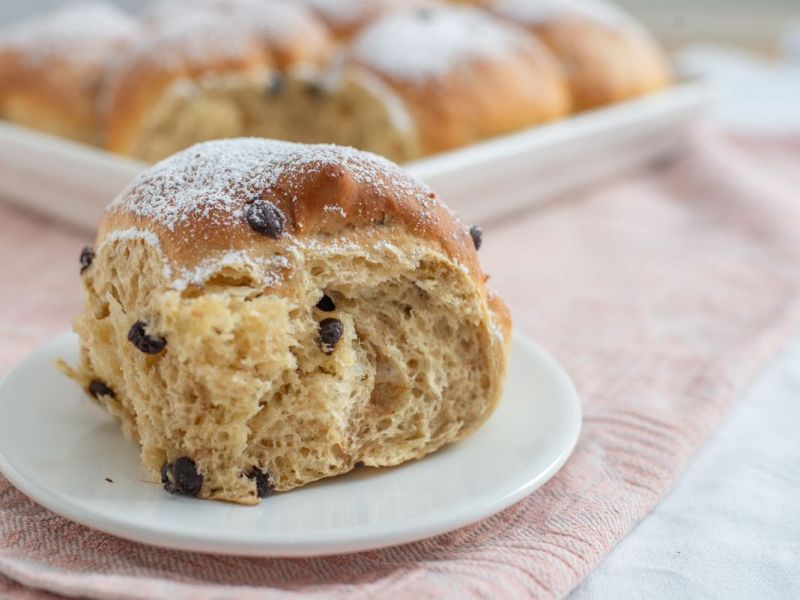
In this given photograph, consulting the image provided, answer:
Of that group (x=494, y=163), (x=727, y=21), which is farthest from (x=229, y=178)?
(x=727, y=21)

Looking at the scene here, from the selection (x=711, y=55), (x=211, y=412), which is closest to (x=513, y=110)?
(x=211, y=412)

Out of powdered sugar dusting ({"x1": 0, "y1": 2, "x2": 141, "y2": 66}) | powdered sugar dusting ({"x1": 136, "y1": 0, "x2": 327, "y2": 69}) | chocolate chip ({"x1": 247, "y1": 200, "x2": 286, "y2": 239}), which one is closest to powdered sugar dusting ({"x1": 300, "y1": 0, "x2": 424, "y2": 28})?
powdered sugar dusting ({"x1": 136, "y1": 0, "x2": 327, "y2": 69})

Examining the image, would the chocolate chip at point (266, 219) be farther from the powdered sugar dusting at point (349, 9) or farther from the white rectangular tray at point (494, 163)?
the powdered sugar dusting at point (349, 9)

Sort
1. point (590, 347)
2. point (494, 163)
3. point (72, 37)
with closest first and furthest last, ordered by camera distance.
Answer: point (590, 347)
point (494, 163)
point (72, 37)

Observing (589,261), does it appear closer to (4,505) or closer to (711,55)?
(4,505)

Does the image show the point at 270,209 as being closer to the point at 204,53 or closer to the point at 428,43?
the point at 204,53

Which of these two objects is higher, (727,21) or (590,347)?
(590,347)
